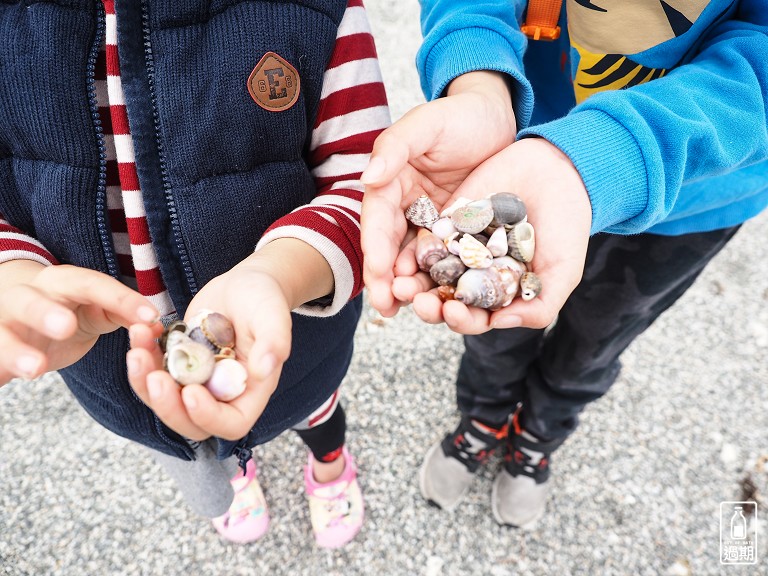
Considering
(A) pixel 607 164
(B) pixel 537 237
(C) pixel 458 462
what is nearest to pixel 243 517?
(C) pixel 458 462

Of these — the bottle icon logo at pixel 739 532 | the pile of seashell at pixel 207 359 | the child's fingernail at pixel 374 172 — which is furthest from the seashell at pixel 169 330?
the bottle icon logo at pixel 739 532

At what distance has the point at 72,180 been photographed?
0.95 meters

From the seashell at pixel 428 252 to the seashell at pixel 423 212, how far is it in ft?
0.22

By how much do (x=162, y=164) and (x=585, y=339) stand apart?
3.69 ft

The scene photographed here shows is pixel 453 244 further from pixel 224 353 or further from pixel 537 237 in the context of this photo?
pixel 224 353

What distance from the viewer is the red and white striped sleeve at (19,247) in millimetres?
917

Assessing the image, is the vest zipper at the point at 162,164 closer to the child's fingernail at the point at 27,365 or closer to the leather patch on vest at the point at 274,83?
the leather patch on vest at the point at 274,83

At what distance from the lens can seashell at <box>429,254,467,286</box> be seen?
983mm

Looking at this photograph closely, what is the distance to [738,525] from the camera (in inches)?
73.9

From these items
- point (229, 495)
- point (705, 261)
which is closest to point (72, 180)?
point (229, 495)

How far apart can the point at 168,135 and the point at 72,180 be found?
19 cm

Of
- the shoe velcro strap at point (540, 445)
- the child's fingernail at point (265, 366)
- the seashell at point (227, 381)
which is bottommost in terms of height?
the shoe velcro strap at point (540, 445)

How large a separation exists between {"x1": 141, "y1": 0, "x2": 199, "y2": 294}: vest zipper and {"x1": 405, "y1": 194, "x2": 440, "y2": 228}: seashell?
0.44 m

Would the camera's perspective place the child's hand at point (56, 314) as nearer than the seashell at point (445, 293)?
Yes
